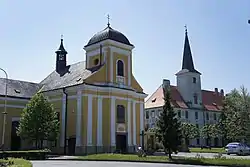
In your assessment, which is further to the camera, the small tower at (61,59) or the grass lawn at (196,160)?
the small tower at (61,59)

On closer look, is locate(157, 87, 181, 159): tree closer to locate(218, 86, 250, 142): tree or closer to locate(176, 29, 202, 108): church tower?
locate(218, 86, 250, 142): tree

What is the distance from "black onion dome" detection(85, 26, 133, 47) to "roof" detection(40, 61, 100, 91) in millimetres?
3734

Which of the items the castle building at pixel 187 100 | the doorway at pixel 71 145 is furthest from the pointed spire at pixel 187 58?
the doorway at pixel 71 145

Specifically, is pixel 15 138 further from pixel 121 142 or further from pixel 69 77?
pixel 121 142

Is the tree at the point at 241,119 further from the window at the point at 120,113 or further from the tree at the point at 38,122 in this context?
the tree at the point at 38,122

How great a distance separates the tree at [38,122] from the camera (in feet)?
125

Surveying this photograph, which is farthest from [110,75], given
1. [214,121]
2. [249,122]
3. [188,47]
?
[214,121]

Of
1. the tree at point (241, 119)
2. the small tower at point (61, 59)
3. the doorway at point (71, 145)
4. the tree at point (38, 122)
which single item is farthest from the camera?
the tree at point (241, 119)

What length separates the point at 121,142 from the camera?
42.3 m

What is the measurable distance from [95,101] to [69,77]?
656cm

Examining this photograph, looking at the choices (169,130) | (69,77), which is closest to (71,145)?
(69,77)

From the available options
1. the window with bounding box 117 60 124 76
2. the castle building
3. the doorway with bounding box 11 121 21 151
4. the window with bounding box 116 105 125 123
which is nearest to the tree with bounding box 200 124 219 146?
the castle building

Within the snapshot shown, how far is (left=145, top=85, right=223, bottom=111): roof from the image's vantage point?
73312 mm

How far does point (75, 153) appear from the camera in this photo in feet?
128
